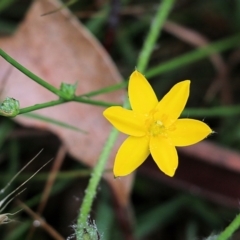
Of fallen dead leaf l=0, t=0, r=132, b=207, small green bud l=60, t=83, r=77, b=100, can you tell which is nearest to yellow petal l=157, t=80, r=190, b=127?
small green bud l=60, t=83, r=77, b=100

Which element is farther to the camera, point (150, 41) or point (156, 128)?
point (150, 41)

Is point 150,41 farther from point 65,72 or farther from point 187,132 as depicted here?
point 187,132

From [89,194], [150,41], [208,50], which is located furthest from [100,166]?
[208,50]

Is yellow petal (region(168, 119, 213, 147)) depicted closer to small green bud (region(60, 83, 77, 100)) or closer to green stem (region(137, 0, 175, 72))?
small green bud (region(60, 83, 77, 100))

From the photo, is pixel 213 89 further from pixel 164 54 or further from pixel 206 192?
pixel 206 192

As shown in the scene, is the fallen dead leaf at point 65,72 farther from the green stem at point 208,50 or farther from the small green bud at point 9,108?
the small green bud at point 9,108

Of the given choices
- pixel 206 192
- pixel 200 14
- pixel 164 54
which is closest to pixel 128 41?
pixel 164 54

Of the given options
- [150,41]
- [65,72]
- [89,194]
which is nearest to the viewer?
[89,194]
